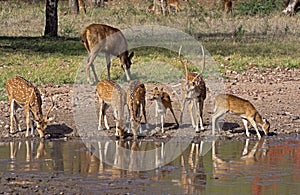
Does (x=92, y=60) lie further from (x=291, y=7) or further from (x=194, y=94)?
(x=291, y=7)

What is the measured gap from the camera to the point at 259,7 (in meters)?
33.8

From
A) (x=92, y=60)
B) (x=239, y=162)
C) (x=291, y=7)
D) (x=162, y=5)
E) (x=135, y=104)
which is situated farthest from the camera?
(x=291, y=7)

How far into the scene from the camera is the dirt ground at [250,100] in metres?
13.2

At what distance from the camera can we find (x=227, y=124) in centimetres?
1369

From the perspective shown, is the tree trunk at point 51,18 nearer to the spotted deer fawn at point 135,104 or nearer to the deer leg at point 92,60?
the deer leg at point 92,60

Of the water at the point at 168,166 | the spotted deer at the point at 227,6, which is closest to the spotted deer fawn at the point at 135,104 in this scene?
the water at the point at 168,166

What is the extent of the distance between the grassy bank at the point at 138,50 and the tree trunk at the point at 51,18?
1.06 ft

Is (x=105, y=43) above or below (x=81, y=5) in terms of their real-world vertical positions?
below

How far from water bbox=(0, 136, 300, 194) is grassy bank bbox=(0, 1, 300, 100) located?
4001 mm

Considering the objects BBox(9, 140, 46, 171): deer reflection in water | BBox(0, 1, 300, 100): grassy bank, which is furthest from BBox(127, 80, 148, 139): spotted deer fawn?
BBox(0, 1, 300, 100): grassy bank

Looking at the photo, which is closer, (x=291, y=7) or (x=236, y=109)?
(x=236, y=109)

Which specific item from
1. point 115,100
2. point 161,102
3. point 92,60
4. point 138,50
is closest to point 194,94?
point 161,102

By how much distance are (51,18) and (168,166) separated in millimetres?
14313

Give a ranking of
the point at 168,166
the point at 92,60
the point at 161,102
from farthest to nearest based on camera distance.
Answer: the point at 92,60 → the point at 161,102 → the point at 168,166
